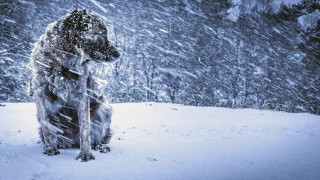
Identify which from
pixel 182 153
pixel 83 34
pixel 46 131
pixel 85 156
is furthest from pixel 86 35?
pixel 182 153

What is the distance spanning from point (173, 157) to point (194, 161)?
9.2 inches

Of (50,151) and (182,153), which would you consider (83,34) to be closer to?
(50,151)

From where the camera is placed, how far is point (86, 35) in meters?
2.93

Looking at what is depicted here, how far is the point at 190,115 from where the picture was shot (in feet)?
19.4

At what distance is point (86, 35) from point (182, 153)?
1.49 meters

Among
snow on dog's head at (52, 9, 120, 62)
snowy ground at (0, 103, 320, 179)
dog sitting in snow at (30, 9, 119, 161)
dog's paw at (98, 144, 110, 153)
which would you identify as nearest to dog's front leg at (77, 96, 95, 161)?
dog sitting in snow at (30, 9, 119, 161)

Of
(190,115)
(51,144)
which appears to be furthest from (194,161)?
(190,115)

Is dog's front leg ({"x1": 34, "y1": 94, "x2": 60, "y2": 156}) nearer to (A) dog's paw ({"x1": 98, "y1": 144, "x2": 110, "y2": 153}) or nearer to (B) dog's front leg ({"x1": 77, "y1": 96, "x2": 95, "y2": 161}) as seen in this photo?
(B) dog's front leg ({"x1": 77, "y1": 96, "x2": 95, "y2": 161})

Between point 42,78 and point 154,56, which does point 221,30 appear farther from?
point 42,78

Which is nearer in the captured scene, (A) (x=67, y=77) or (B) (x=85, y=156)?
(B) (x=85, y=156)

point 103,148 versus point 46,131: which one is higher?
point 46,131

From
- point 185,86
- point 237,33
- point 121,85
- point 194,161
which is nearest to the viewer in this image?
point 194,161

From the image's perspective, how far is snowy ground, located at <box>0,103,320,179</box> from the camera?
2.36 metres

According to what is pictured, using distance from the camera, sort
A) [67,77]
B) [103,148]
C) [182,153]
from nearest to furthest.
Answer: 1. [67,77]
2. [182,153]
3. [103,148]
